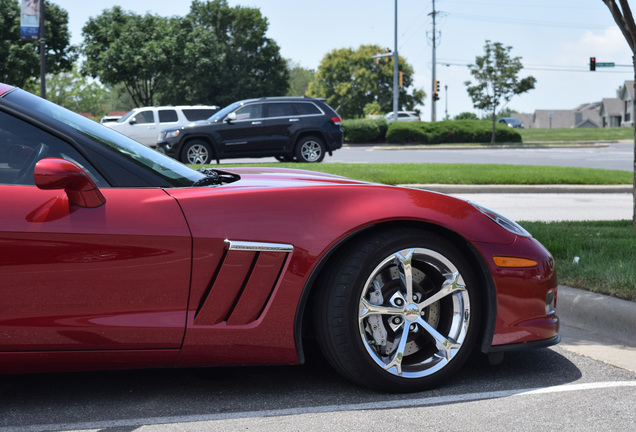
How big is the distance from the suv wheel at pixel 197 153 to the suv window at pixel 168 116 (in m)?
9.36

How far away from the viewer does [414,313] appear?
336cm

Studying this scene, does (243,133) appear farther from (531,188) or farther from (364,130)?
(364,130)

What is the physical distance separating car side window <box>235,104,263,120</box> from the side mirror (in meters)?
16.8

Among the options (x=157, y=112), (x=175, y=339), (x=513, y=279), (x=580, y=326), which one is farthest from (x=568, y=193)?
(x=157, y=112)

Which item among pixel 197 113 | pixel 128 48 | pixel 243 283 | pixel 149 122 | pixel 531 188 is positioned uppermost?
pixel 128 48

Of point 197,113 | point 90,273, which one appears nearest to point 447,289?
point 90,273

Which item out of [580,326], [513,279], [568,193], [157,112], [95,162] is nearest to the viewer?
[95,162]

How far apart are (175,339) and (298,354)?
513mm

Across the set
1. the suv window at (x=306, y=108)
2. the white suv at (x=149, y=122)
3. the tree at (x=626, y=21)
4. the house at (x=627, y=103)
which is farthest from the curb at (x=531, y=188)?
the house at (x=627, y=103)

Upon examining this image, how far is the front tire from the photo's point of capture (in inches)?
128

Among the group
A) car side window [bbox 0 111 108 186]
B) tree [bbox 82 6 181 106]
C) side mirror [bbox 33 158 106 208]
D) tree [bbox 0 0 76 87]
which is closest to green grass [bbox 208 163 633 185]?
car side window [bbox 0 111 108 186]

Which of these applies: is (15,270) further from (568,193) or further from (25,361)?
(568,193)

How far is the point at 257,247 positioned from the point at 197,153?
16.3 m

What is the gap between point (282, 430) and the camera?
2977mm
